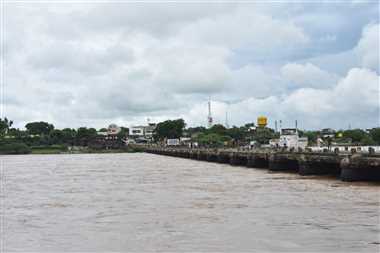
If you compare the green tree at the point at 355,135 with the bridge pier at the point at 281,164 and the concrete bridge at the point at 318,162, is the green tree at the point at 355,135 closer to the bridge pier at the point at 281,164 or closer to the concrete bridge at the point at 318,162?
the concrete bridge at the point at 318,162

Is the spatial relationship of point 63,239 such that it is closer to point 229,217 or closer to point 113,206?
point 229,217

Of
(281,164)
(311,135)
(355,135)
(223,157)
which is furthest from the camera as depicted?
(311,135)

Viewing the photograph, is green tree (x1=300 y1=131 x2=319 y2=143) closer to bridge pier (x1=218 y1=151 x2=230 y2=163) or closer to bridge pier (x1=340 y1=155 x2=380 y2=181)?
bridge pier (x1=218 y1=151 x2=230 y2=163)

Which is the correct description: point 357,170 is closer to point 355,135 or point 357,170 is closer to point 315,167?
point 315,167

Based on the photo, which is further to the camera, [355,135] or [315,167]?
[355,135]

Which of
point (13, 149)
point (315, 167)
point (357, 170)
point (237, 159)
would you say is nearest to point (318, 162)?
point (315, 167)

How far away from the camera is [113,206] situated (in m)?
28.1

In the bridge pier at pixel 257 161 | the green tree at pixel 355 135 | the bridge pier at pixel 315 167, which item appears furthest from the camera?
the green tree at pixel 355 135

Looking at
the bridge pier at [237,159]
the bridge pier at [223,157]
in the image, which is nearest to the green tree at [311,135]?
the bridge pier at [223,157]

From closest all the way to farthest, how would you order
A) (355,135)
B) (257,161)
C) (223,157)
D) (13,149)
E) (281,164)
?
(281,164), (257,161), (223,157), (355,135), (13,149)

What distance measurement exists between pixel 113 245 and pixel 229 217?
21.8ft

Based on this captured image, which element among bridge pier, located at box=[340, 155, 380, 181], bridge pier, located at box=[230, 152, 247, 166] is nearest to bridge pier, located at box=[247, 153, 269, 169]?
bridge pier, located at box=[230, 152, 247, 166]

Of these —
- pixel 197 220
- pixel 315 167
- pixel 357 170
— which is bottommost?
pixel 197 220

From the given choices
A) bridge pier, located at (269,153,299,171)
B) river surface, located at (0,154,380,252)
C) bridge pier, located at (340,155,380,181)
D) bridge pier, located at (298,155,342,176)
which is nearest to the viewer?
river surface, located at (0,154,380,252)
